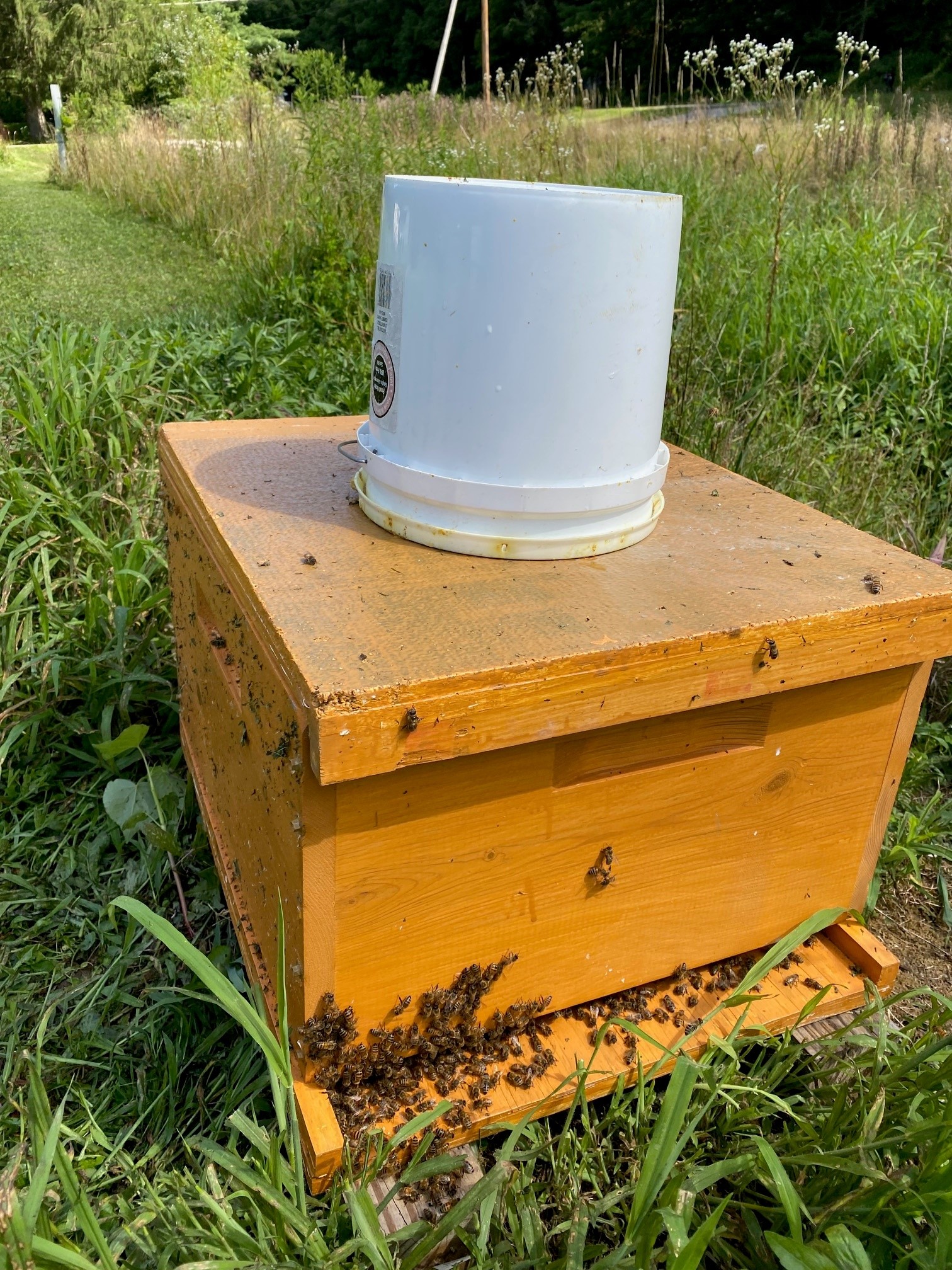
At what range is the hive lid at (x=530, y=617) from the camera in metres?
0.88

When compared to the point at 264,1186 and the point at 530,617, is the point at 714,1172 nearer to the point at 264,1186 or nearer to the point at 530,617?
the point at 264,1186

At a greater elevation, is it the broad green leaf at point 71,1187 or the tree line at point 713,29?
the tree line at point 713,29

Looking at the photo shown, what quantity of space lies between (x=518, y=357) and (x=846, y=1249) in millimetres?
1001

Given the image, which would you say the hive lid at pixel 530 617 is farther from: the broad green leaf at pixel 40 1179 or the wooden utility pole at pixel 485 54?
the wooden utility pole at pixel 485 54

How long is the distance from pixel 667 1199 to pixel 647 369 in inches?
36.5

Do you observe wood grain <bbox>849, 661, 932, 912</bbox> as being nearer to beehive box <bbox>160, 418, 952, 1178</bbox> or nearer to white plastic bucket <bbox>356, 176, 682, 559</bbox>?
beehive box <bbox>160, 418, 952, 1178</bbox>

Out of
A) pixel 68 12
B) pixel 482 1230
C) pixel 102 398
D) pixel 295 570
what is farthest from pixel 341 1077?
pixel 68 12

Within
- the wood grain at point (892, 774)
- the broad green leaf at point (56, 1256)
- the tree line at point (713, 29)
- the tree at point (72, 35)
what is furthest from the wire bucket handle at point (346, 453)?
the tree at point (72, 35)

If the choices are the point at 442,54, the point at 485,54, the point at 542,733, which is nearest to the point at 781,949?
the point at 542,733

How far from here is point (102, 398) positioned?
8.41 ft

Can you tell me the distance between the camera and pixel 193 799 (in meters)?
1.82

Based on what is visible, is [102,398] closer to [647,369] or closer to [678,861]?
[647,369]

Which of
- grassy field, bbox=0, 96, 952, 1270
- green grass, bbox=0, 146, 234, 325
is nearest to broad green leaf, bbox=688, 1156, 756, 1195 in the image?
grassy field, bbox=0, 96, 952, 1270

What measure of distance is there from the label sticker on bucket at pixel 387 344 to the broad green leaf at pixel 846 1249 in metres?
1.00
